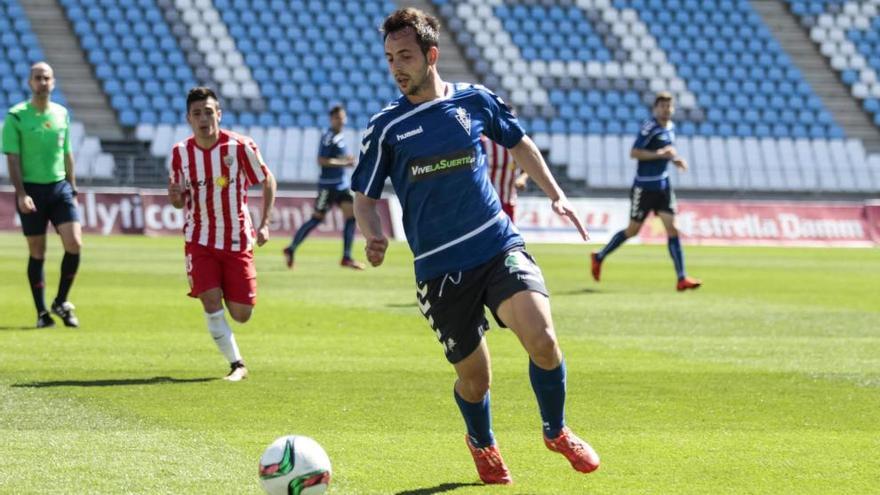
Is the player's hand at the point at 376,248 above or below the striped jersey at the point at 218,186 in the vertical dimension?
above

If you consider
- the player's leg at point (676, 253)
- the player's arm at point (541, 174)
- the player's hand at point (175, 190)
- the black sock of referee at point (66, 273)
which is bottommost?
the player's leg at point (676, 253)

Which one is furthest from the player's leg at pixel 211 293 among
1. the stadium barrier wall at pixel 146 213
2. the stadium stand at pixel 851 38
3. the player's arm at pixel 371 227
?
the stadium stand at pixel 851 38

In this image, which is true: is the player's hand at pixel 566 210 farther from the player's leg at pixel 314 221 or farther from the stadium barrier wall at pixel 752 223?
the stadium barrier wall at pixel 752 223

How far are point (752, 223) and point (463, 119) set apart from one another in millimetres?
26787

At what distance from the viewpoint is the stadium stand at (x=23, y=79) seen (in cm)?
3359

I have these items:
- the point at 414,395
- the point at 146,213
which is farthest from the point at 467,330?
the point at 146,213

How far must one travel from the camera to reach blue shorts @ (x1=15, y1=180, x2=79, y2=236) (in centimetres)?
1240

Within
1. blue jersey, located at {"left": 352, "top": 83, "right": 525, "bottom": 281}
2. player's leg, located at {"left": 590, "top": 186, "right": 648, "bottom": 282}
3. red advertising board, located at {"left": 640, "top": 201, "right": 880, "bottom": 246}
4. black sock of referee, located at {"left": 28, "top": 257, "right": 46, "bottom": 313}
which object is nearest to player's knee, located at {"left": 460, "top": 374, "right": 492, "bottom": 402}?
blue jersey, located at {"left": 352, "top": 83, "right": 525, "bottom": 281}

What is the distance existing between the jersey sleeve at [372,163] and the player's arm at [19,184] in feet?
21.7

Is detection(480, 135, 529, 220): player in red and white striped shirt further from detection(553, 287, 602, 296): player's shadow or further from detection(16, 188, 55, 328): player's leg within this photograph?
detection(16, 188, 55, 328): player's leg

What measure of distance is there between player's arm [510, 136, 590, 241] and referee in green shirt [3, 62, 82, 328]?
6.91 meters

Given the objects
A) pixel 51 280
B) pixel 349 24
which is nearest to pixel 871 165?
pixel 349 24

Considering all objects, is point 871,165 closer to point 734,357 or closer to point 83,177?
point 83,177

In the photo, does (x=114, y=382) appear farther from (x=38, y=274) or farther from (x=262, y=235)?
(x=38, y=274)
